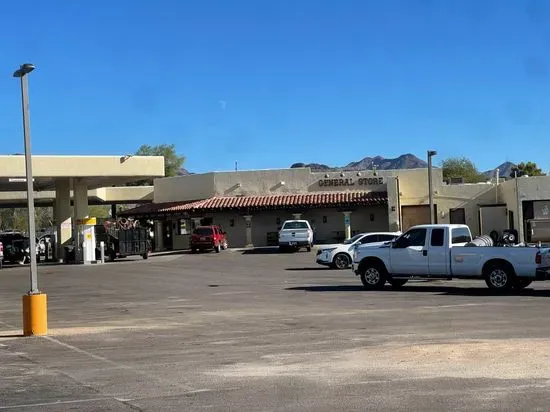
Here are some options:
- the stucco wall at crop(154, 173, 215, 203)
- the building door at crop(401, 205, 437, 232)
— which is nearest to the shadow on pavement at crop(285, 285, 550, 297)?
the building door at crop(401, 205, 437, 232)

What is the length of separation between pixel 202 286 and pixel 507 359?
15.3 meters

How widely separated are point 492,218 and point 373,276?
97.7ft

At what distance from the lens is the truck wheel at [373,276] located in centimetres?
2083

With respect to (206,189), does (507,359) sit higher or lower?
lower

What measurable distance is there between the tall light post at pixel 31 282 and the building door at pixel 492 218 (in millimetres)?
38625

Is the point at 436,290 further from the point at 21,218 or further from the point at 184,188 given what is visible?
the point at 21,218

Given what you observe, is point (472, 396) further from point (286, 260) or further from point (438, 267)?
point (286, 260)

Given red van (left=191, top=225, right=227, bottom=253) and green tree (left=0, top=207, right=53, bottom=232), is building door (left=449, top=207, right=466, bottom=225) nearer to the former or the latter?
red van (left=191, top=225, right=227, bottom=253)

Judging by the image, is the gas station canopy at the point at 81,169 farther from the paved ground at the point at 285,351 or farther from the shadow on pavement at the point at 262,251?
the paved ground at the point at 285,351

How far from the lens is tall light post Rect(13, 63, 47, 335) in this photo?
44.6ft

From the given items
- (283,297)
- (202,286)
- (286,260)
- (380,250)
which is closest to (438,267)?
(380,250)

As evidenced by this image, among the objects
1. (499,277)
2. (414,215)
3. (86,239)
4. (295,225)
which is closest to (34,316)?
(499,277)

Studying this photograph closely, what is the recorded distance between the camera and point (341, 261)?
96.8ft

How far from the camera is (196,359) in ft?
34.3
